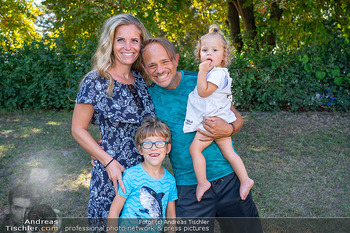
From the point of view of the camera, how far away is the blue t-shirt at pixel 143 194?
203 cm

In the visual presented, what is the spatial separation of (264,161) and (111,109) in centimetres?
400

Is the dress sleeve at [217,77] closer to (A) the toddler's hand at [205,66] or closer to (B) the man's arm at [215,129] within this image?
(A) the toddler's hand at [205,66]

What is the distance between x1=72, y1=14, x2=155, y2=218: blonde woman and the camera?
2.10 m

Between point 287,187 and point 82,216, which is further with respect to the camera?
point 287,187

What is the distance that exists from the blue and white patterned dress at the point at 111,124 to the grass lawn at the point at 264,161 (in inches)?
76.1

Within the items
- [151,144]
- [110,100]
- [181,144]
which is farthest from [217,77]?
[110,100]

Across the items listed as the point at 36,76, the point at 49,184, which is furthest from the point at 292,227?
the point at 36,76

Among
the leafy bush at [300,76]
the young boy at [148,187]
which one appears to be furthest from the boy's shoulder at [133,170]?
the leafy bush at [300,76]

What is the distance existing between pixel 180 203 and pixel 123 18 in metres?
1.43

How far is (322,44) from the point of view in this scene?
7.76 meters

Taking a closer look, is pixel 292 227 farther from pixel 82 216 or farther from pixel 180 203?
pixel 82 216

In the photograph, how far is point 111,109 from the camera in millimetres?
2119

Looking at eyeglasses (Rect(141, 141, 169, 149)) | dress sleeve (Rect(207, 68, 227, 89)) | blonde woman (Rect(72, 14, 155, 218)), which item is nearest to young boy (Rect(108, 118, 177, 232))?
eyeglasses (Rect(141, 141, 169, 149))

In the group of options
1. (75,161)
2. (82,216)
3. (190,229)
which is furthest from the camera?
(75,161)
